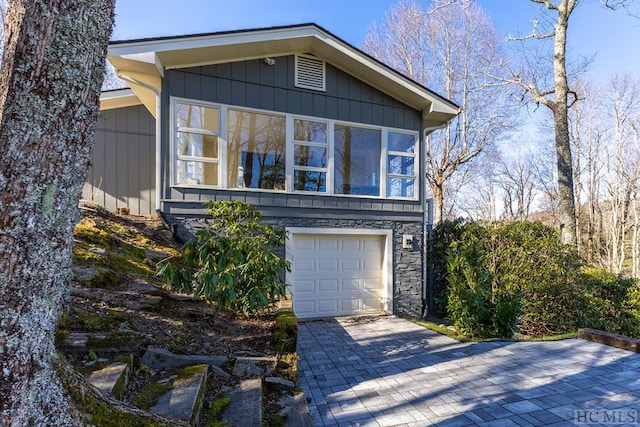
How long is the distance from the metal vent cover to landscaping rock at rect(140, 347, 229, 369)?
533 cm

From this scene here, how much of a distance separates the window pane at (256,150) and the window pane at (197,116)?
0.29m

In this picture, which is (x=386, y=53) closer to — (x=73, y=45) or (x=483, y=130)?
(x=483, y=130)

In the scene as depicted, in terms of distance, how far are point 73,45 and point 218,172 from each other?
467cm

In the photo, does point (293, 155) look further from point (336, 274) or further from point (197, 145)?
point (336, 274)

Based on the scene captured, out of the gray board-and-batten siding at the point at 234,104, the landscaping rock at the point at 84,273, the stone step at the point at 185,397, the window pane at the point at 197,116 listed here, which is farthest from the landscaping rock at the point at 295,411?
the window pane at the point at 197,116

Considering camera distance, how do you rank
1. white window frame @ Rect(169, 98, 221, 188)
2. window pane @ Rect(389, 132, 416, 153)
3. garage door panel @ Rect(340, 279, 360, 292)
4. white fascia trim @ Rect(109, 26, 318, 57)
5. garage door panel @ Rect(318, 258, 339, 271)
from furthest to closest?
window pane @ Rect(389, 132, 416, 153), garage door panel @ Rect(340, 279, 360, 292), garage door panel @ Rect(318, 258, 339, 271), white window frame @ Rect(169, 98, 221, 188), white fascia trim @ Rect(109, 26, 318, 57)

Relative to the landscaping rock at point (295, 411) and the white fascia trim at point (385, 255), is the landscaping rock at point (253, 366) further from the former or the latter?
the white fascia trim at point (385, 255)

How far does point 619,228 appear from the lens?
1522cm

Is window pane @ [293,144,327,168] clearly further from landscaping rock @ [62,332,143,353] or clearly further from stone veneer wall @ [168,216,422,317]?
landscaping rock @ [62,332,143,353]

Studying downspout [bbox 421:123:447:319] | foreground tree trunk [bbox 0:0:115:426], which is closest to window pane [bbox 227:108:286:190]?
downspout [bbox 421:123:447:319]

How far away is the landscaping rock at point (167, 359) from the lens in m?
2.44

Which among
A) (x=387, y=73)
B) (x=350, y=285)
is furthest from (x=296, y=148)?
(x=350, y=285)

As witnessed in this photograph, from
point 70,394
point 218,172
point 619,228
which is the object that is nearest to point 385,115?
point 218,172

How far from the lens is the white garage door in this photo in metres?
6.28
